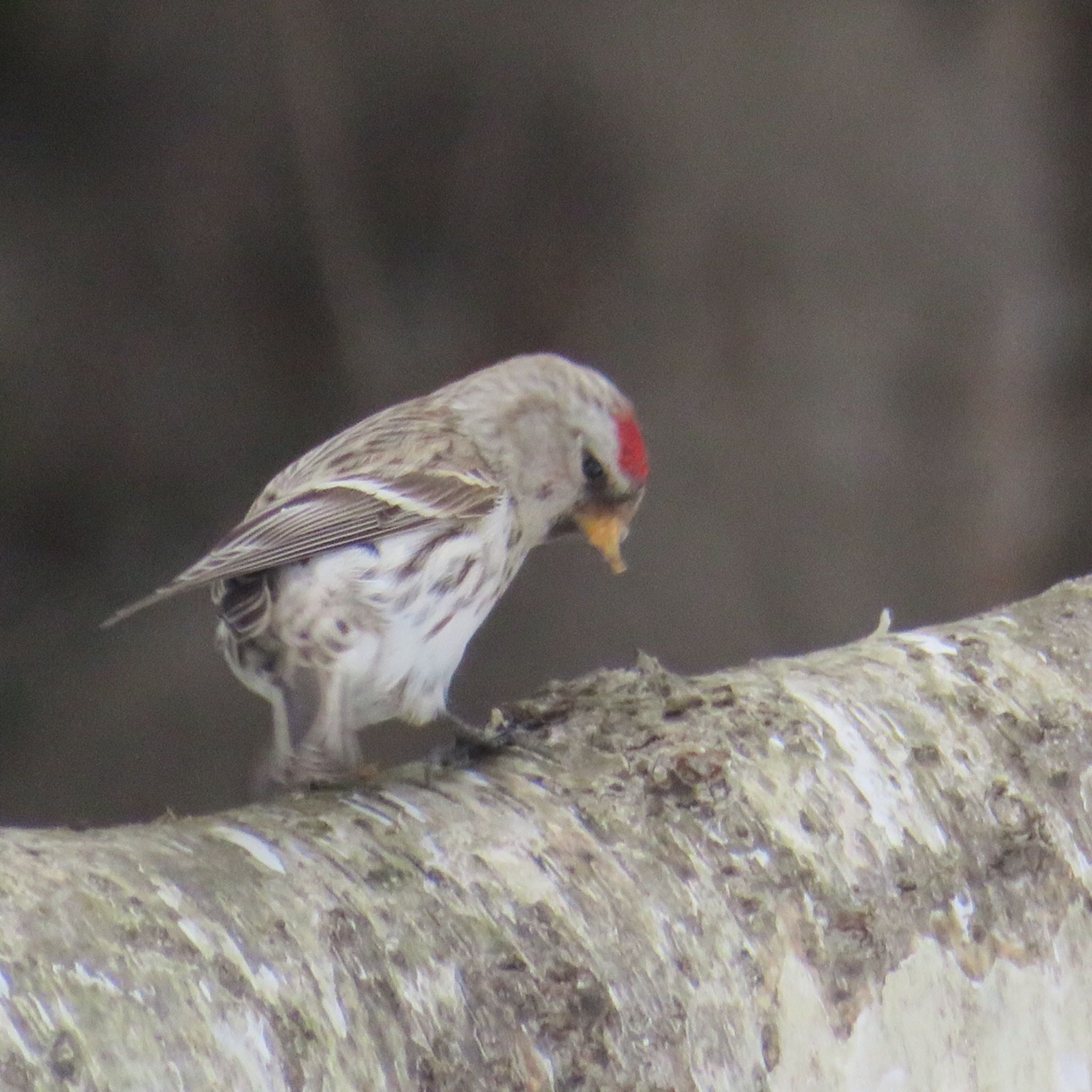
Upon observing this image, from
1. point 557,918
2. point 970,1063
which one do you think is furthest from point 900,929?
point 557,918

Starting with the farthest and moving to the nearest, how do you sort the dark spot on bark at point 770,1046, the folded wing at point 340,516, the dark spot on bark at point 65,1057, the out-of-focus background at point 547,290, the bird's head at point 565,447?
the out-of-focus background at point 547,290, the bird's head at point 565,447, the folded wing at point 340,516, the dark spot on bark at point 770,1046, the dark spot on bark at point 65,1057

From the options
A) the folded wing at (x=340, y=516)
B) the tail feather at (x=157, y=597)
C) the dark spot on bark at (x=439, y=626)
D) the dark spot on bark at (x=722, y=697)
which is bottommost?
the dark spot on bark at (x=722, y=697)

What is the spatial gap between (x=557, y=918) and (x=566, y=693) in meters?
0.31

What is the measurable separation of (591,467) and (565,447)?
3 cm

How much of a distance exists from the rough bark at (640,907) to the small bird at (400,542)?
0.51 feet

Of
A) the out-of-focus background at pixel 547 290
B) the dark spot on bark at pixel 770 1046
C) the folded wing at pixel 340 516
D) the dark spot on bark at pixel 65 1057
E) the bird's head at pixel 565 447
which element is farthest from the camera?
the out-of-focus background at pixel 547 290

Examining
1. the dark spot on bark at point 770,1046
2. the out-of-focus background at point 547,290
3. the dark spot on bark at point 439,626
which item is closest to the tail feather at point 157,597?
the dark spot on bark at point 439,626

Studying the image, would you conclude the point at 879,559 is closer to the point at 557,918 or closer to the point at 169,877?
the point at 557,918

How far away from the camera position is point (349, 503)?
51.6 inches

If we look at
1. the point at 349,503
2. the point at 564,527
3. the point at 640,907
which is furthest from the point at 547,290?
the point at 640,907

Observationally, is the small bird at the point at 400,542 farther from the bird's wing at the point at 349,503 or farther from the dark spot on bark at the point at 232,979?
the dark spot on bark at the point at 232,979

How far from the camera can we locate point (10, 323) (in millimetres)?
2365

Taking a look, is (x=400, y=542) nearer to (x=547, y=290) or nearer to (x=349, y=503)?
(x=349, y=503)

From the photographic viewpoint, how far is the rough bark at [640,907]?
2.33ft
